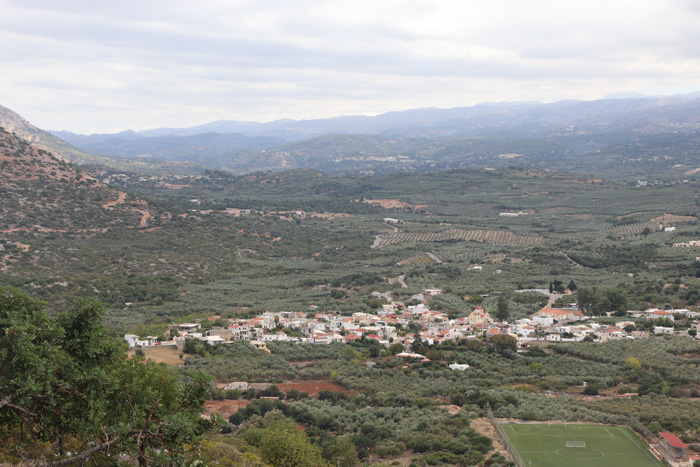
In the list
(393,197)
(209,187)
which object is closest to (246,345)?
(393,197)

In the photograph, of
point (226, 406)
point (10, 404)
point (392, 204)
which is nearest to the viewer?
point (10, 404)

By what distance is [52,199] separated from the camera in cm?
7162

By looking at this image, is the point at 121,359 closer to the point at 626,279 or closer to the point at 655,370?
the point at 655,370

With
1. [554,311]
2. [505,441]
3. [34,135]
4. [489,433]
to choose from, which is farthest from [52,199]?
Result: [34,135]

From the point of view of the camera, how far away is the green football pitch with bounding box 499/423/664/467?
1992 cm

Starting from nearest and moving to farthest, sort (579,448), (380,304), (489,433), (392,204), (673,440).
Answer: (673,440), (579,448), (489,433), (380,304), (392,204)

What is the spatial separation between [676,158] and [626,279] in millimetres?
153211

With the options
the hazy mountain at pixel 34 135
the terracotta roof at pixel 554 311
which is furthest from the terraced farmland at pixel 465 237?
the hazy mountain at pixel 34 135

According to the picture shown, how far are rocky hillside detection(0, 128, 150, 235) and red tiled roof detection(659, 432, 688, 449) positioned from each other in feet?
195

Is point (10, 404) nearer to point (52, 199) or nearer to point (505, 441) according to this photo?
point (505, 441)

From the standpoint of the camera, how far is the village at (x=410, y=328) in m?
39.2

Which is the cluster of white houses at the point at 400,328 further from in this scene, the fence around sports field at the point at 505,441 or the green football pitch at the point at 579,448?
the green football pitch at the point at 579,448

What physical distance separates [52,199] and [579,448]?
6545 centimetres

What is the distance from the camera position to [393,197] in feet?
447
